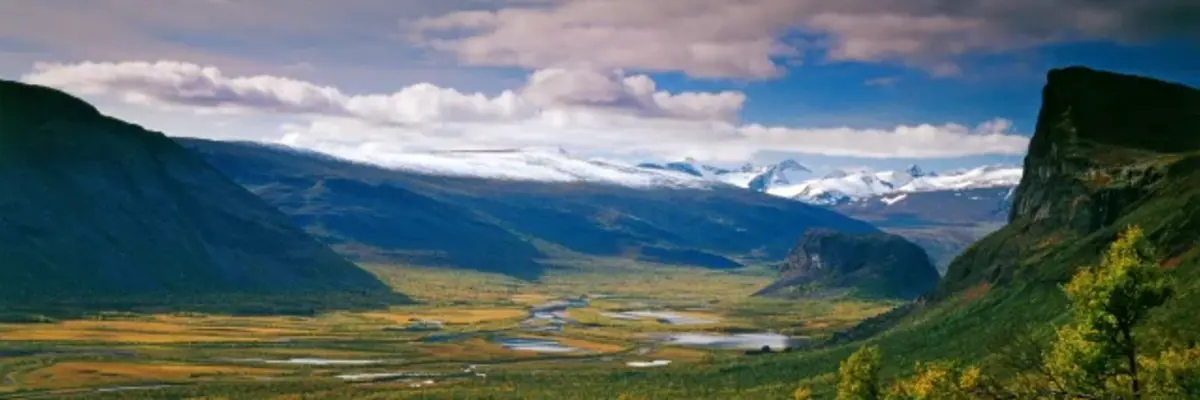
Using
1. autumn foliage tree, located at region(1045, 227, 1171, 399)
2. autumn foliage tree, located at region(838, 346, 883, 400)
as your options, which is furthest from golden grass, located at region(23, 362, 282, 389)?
autumn foliage tree, located at region(1045, 227, 1171, 399)

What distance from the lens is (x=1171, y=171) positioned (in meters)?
185

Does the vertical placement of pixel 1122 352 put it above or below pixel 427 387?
above

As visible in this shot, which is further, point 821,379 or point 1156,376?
point 821,379

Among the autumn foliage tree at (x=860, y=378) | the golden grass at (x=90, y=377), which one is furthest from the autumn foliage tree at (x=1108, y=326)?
the golden grass at (x=90, y=377)

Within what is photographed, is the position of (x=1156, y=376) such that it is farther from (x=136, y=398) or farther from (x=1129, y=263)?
(x=136, y=398)

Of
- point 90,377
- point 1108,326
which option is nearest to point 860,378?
point 1108,326

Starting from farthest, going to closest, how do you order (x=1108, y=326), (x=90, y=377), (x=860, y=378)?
(x=90, y=377)
(x=860, y=378)
(x=1108, y=326)

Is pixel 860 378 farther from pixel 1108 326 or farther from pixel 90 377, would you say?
pixel 90 377

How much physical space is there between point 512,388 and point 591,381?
652 inches

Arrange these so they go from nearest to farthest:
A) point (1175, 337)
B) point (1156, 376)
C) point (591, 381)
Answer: point (1156, 376)
point (1175, 337)
point (591, 381)

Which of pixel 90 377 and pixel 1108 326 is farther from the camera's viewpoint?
pixel 90 377

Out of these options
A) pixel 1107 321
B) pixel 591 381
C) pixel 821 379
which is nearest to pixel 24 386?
pixel 591 381

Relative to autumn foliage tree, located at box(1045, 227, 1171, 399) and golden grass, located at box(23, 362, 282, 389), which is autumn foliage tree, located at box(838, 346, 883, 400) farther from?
golden grass, located at box(23, 362, 282, 389)

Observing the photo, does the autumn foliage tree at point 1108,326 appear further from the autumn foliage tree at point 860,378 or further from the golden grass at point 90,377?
the golden grass at point 90,377
